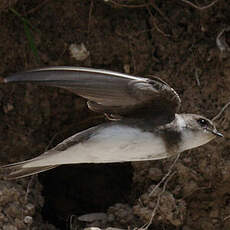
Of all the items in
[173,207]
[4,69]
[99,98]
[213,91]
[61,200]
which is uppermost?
[99,98]

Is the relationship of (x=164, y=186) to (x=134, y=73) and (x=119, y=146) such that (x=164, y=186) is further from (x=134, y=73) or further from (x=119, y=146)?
(x=119, y=146)

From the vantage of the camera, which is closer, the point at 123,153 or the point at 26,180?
the point at 123,153

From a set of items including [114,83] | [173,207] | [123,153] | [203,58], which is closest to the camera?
[114,83]

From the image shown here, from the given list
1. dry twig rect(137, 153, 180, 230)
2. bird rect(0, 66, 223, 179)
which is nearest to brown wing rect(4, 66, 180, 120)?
bird rect(0, 66, 223, 179)

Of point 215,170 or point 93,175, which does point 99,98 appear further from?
point 93,175

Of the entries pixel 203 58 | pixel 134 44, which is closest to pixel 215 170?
pixel 203 58

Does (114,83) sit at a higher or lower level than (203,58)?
higher

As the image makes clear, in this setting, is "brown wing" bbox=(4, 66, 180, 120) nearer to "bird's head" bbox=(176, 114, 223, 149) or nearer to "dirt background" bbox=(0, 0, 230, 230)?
"bird's head" bbox=(176, 114, 223, 149)

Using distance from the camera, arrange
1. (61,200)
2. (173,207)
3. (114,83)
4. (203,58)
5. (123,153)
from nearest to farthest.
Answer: (114,83), (123,153), (173,207), (203,58), (61,200)
